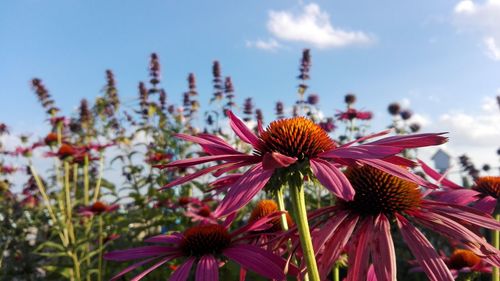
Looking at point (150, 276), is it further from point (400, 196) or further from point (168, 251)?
point (400, 196)

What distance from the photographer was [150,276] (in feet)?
9.90

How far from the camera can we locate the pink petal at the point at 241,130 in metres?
1.13

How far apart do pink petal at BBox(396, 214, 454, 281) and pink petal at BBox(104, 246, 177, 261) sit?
66cm

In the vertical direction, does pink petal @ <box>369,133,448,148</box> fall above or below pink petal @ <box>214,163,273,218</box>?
above

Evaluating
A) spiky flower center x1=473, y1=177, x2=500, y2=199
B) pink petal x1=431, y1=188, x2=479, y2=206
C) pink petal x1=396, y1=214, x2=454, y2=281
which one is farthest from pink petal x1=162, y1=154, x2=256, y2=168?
spiky flower center x1=473, y1=177, x2=500, y2=199

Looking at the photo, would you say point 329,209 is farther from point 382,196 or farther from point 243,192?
point 243,192

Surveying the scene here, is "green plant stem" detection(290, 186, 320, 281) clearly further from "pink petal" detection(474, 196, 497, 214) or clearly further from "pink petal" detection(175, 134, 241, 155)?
"pink petal" detection(474, 196, 497, 214)

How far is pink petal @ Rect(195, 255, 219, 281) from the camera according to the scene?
1.08 m

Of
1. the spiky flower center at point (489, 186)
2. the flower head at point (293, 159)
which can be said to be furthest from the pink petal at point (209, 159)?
the spiky flower center at point (489, 186)

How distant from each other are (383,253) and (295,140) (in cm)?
32

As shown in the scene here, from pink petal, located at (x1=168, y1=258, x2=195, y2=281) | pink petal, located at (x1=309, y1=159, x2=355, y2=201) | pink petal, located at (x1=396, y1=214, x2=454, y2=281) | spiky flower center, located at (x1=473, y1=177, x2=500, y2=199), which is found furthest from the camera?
spiky flower center, located at (x1=473, y1=177, x2=500, y2=199)

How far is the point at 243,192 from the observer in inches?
33.6

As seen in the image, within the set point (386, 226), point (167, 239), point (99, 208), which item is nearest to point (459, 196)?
point (386, 226)

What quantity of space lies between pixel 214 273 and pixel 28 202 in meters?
4.09
